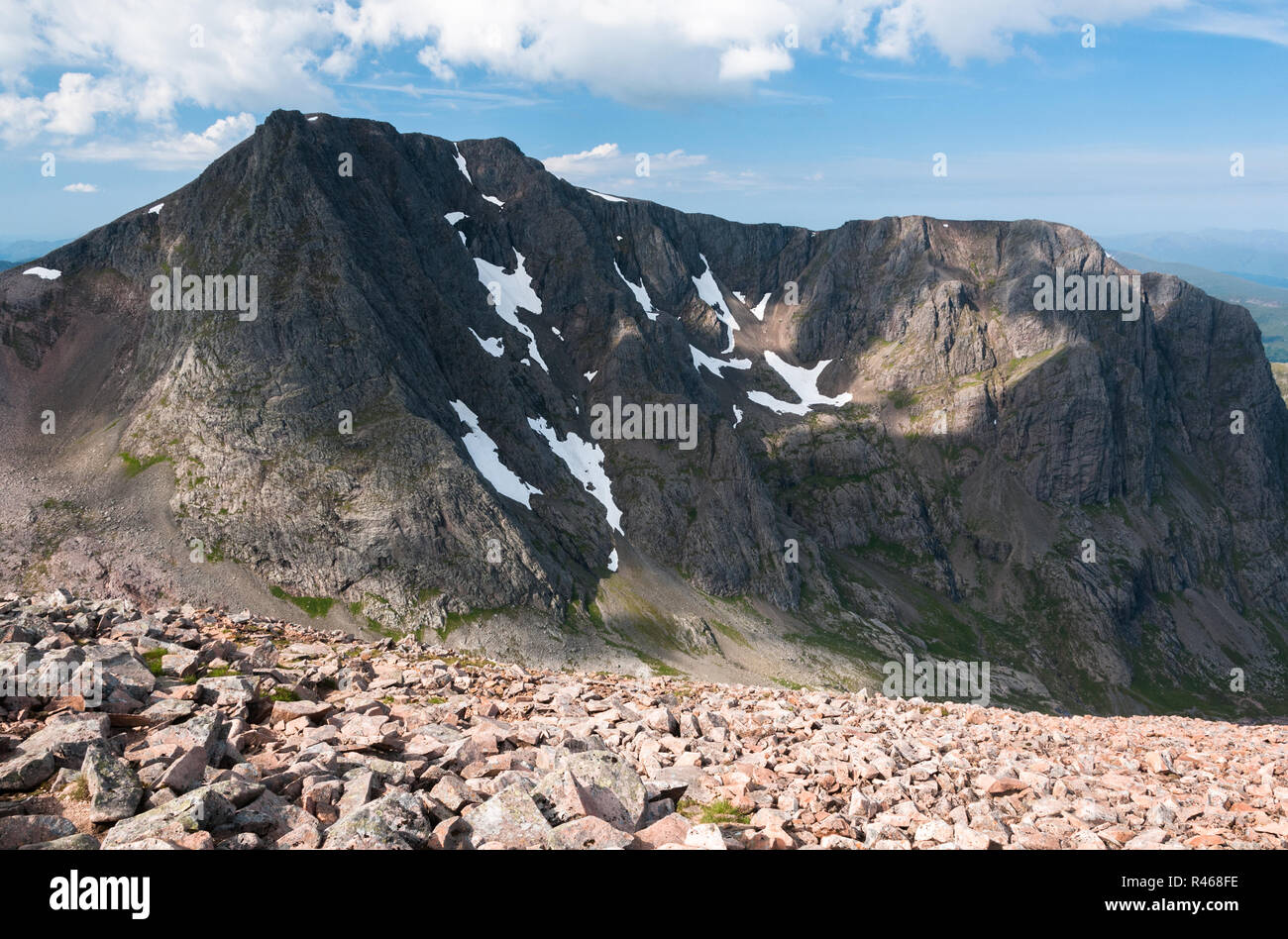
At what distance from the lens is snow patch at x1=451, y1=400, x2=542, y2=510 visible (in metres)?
127

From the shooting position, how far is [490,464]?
424 feet

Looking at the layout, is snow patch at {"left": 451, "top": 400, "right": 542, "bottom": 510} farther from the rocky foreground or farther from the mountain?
the rocky foreground

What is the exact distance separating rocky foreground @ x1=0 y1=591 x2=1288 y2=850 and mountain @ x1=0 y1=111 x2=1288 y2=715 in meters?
82.5

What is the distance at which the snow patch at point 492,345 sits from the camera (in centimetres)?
14650

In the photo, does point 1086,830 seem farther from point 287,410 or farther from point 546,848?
point 287,410

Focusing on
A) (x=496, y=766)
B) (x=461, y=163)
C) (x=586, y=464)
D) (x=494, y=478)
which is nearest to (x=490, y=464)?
(x=494, y=478)

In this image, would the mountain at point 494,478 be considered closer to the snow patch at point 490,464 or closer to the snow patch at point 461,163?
the snow patch at point 490,464

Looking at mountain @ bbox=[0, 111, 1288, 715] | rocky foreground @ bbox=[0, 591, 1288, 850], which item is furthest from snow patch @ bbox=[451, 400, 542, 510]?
rocky foreground @ bbox=[0, 591, 1288, 850]

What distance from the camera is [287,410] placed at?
11000 centimetres

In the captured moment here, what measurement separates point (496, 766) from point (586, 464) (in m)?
137

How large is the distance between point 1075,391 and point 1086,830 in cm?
21576

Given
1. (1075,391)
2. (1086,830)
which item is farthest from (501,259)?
(1086,830)

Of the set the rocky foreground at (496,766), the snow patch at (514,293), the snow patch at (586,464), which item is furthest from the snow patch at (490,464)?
the rocky foreground at (496,766)

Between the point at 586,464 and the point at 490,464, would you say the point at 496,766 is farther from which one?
the point at 586,464
